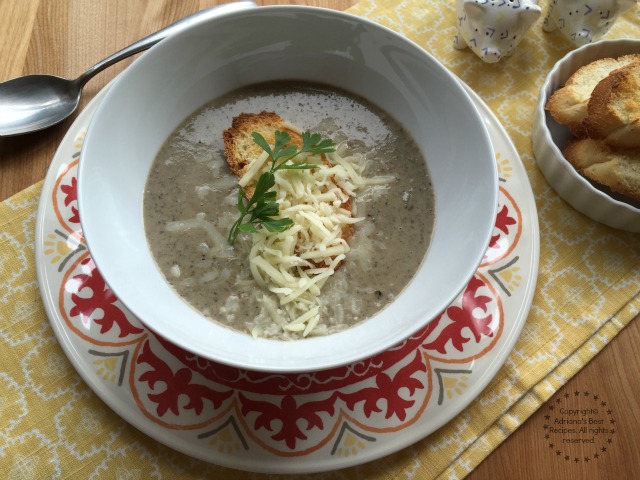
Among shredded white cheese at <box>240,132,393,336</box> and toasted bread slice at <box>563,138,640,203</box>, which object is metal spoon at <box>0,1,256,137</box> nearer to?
shredded white cheese at <box>240,132,393,336</box>

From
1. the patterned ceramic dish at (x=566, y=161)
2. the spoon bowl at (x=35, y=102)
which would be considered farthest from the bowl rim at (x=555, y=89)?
the spoon bowl at (x=35, y=102)

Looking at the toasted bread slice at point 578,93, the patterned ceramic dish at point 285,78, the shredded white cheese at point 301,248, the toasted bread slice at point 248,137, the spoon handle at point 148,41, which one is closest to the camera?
the patterned ceramic dish at point 285,78

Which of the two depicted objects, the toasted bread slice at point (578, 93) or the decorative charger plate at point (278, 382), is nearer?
the decorative charger plate at point (278, 382)

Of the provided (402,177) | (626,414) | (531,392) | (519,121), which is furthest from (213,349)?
(519,121)

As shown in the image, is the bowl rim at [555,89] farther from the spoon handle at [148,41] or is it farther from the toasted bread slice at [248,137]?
the spoon handle at [148,41]

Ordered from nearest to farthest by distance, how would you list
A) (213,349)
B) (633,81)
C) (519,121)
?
1. (213,349)
2. (633,81)
3. (519,121)

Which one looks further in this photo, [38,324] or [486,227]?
[38,324]

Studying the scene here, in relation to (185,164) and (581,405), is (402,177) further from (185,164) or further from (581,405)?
(581,405)
